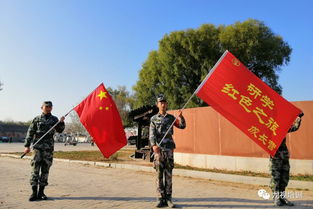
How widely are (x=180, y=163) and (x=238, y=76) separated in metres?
7.23

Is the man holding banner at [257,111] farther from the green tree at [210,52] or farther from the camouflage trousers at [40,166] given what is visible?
the green tree at [210,52]

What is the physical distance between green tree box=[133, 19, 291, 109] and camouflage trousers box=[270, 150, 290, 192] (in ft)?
70.0

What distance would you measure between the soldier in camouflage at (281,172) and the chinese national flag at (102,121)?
327cm

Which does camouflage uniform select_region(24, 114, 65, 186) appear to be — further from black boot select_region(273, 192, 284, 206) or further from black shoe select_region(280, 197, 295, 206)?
black shoe select_region(280, 197, 295, 206)

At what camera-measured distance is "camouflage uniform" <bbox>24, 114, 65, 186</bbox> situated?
19.3 feet

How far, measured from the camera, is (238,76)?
5.59 meters

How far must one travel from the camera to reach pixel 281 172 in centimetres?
536

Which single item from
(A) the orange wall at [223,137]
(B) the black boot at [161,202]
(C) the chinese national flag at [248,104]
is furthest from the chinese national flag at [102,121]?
(A) the orange wall at [223,137]

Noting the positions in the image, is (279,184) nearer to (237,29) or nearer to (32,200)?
(32,200)

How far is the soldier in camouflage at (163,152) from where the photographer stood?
17.3ft

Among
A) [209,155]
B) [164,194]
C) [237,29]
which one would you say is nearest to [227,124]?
[209,155]

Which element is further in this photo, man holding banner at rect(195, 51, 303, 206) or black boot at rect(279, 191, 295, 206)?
black boot at rect(279, 191, 295, 206)

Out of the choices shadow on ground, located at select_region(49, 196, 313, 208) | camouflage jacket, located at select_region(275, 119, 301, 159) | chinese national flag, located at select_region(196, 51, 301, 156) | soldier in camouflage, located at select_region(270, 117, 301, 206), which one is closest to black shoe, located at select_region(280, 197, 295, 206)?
soldier in camouflage, located at select_region(270, 117, 301, 206)

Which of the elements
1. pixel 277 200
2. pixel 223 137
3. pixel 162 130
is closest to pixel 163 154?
pixel 162 130
